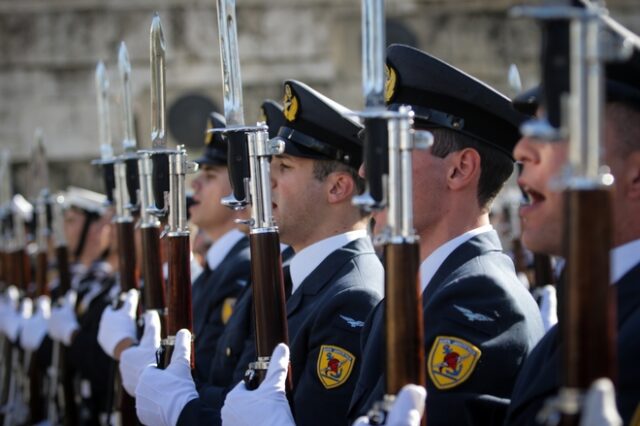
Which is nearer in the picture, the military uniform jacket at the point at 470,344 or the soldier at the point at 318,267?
the military uniform jacket at the point at 470,344

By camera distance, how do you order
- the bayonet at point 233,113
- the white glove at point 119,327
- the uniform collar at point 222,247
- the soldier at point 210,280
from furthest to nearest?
the uniform collar at point 222,247
the white glove at point 119,327
the soldier at point 210,280
the bayonet at point 233,113

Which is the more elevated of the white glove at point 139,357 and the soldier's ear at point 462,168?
the soldier's ear at point 462,168

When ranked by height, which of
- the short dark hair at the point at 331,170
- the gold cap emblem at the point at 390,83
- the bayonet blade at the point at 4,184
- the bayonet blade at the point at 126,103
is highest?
the bayonet blade at the point at 4,184

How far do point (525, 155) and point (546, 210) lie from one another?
16cm

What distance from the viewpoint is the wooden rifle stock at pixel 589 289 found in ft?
6.18

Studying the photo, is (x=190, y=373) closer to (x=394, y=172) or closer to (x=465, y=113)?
(x=465, y=113)

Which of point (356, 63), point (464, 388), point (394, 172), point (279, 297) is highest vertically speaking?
point (356, 63)

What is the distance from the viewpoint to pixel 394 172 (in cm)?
246

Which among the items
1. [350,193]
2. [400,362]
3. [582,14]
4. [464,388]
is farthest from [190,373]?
[582,14]

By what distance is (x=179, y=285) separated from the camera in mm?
3963

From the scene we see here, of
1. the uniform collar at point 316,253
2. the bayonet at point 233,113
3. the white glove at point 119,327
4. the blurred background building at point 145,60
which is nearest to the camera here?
the bayonet at point 233,113

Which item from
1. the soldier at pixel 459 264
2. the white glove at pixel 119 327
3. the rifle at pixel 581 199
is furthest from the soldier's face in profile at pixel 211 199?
the rifle at pixel 581 199

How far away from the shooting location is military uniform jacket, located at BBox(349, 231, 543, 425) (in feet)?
9.27

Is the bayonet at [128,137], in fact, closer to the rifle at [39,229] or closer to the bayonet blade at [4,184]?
the rifle at [39,229]
